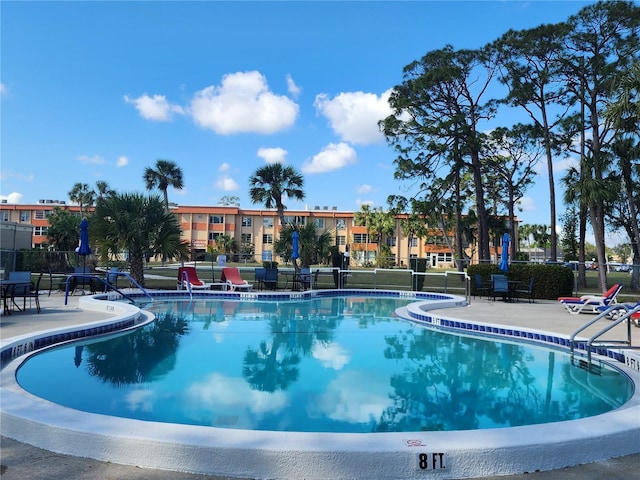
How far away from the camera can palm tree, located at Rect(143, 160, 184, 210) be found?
40781mm

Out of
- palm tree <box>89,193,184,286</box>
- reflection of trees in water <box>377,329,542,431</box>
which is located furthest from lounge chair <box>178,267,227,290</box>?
reflection of trees in water <box>377,329,542,431</box>

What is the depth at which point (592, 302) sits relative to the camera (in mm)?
11602

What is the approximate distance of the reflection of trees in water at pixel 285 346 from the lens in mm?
5992

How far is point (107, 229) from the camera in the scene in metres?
15.1

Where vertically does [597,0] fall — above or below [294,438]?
above

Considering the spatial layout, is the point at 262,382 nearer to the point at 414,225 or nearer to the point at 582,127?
the point at 582,127

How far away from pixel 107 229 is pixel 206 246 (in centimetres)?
4537

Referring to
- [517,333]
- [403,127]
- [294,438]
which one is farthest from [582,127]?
[294,438]

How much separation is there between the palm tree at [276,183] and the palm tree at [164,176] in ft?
49.5

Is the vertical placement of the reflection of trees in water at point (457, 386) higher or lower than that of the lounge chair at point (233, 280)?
lower

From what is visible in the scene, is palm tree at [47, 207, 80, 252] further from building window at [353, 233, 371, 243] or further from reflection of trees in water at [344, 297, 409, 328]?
reflection of trees in water at [344, 297, 409, 328]

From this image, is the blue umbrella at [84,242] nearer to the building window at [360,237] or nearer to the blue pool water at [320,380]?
the blue pool water at [320,380]

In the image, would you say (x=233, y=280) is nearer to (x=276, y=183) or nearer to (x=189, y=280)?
(x=189, y=280)

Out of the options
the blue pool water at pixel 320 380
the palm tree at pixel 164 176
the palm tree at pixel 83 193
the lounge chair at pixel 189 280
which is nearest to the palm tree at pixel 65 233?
the palm tree at pixel 164 176
